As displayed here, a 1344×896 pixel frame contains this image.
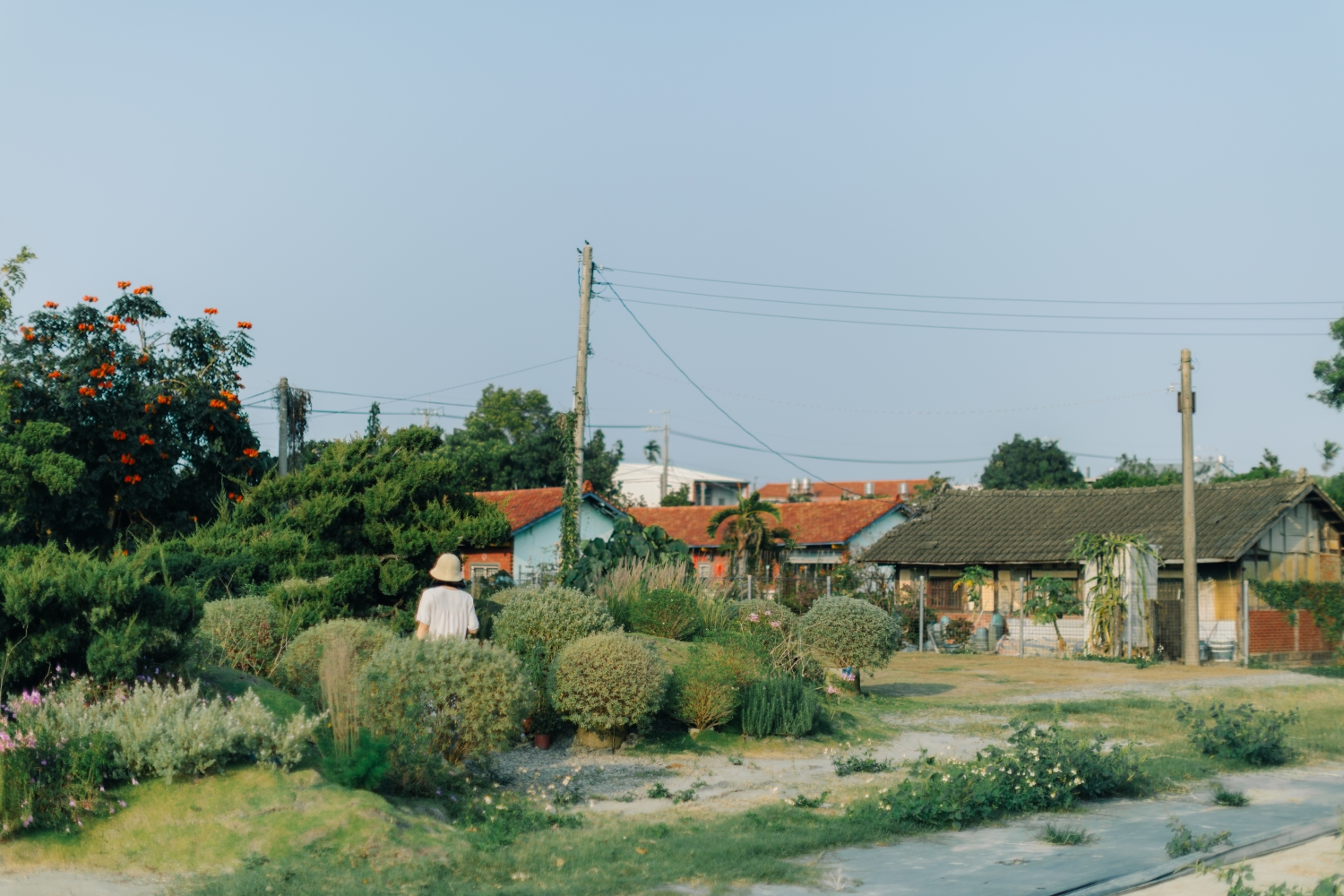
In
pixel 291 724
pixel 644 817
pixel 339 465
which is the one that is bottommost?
pixel 644 817

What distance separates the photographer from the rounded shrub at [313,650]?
33.9ft

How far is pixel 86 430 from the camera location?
19438 mm

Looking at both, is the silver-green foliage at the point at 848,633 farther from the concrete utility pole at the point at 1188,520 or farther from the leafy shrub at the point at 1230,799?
the concrete utility pole at the point at 1188,520

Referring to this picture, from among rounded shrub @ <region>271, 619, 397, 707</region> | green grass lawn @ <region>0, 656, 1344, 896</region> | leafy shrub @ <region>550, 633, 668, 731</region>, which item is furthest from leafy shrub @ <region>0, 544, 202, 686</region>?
leafy shrub @ <region>550, 633, 668, 731</region>

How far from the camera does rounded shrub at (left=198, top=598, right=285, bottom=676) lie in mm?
11250

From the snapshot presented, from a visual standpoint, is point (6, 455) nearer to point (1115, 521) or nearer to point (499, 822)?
point (499, 822)

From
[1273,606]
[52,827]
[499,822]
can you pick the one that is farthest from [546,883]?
[1273,606]

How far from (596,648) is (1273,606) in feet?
76.5

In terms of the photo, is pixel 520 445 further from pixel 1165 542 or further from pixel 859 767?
pixel 859 767

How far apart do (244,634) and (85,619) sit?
3.58 m

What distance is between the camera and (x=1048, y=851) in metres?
7.38

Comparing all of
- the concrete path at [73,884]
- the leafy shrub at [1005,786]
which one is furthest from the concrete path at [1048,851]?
the concrete path at [73,884]

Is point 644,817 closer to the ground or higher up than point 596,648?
closer to the ground

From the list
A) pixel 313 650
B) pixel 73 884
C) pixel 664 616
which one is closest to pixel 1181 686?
pixel 664 616
